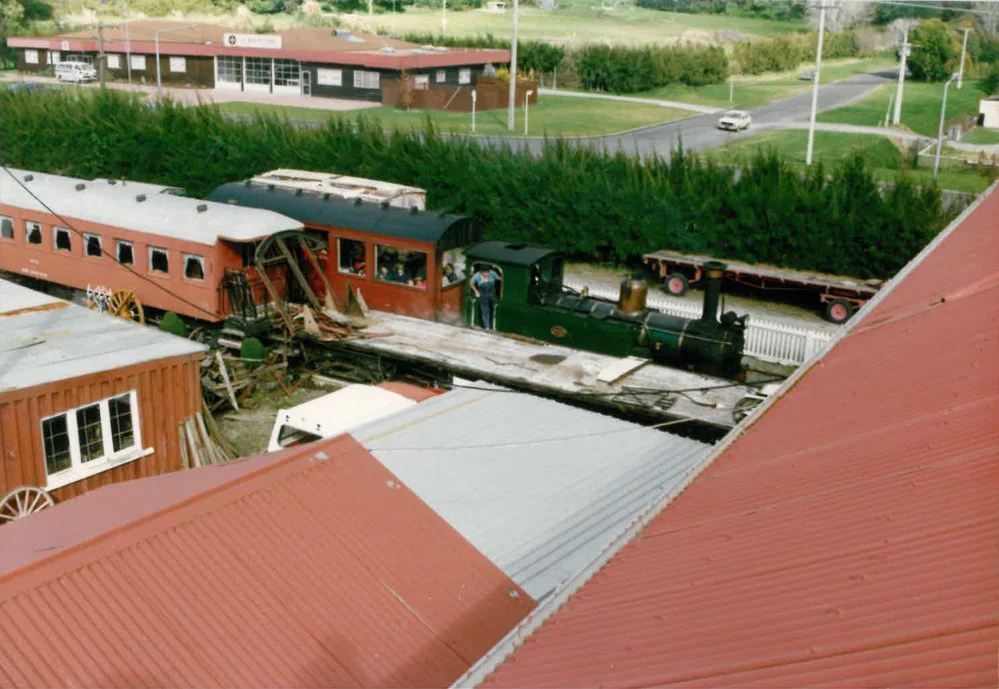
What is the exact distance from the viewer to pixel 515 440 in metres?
11.6

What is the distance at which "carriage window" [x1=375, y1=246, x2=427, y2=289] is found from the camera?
65.2 feet

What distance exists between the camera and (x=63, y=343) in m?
13.5

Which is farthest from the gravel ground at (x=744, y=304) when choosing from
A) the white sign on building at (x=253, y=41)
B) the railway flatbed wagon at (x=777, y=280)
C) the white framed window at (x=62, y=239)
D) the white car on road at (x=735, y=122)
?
the white sign on building at (x=253, y=41)

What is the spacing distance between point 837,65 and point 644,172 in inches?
3025

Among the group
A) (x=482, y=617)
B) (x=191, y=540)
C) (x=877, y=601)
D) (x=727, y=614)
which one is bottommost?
(x=482, y=617)

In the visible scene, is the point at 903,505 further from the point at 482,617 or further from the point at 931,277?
the point at 931,277

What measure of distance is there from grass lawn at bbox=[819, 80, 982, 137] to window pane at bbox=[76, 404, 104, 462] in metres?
55.9

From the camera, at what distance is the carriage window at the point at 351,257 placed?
67.5 feet

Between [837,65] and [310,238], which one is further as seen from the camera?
[837,65]

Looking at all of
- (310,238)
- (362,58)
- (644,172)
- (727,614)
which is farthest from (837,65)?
(727,614)

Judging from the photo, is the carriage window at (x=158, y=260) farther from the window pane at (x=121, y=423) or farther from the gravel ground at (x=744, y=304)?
the gravel ground at (x=744, y=304)

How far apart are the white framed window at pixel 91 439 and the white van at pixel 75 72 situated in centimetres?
5847

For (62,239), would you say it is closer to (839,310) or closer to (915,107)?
(839,310)

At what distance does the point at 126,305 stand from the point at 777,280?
1615cm
